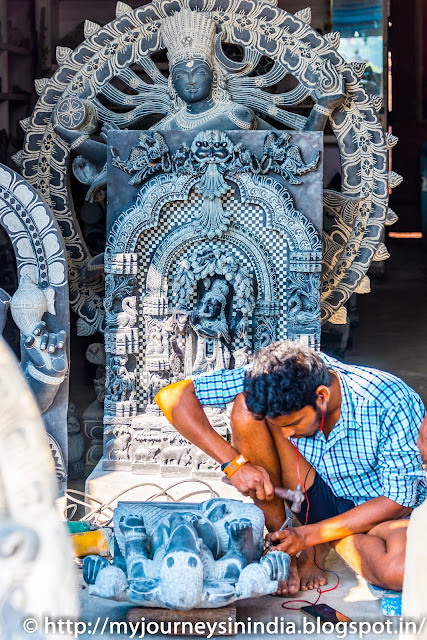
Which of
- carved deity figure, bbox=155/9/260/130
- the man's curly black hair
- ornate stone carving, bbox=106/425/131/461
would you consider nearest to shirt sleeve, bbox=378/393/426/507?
the man's curly black hair

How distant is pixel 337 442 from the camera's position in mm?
3416

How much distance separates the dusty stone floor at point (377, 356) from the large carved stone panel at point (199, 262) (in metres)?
1.32

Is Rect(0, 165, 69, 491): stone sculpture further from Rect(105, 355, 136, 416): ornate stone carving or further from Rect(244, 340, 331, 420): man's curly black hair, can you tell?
Rect(244, 340, 331, 420): man's curly black hair

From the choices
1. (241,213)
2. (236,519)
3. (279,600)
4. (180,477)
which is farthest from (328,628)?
(241,213)

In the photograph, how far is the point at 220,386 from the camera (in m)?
3.53

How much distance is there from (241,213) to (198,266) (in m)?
0.37

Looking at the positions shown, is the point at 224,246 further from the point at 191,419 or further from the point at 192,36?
the point at 191,419

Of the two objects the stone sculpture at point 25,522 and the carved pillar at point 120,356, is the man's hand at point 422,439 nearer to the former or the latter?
the stone sculpture at point 25,522

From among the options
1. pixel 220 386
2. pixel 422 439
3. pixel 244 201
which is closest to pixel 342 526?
pixel 422 439

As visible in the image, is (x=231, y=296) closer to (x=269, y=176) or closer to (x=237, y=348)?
(x=237, y=348)

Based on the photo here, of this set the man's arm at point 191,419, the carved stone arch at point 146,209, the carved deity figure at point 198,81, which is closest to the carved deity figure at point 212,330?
the carved stone arch at point 146,209

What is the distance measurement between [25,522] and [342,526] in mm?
1700

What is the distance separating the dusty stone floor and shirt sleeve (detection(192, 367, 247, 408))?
0.80 metres

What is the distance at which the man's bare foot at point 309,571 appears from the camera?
3.58 m
